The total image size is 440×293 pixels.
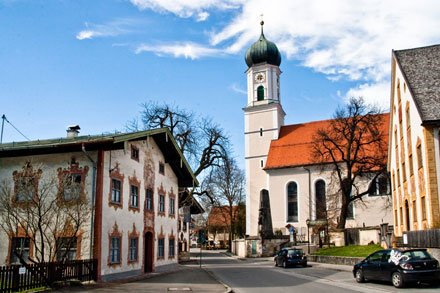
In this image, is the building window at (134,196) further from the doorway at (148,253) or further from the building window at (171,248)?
the building window at (171,248)

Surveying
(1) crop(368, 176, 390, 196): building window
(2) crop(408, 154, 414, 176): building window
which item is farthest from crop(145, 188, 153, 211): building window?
(1) crop(368, 176, 390, 196): building window

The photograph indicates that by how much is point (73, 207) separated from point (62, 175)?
1.67 m

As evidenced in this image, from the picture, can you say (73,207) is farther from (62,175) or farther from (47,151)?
(47,151)

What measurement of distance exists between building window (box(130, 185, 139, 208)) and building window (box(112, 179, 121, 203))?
159 cm

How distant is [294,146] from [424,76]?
3577cm

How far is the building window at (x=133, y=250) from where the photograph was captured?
2377 centimetres

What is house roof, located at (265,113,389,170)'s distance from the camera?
5862cm

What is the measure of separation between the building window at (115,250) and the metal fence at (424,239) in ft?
45.8

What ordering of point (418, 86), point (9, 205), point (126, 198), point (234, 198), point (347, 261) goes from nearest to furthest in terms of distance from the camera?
point (9, 205), point (126, 198), point (418, 86), point (347, 261), point (234, 198)

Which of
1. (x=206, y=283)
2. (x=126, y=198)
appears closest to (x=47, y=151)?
(x=126, y=198)

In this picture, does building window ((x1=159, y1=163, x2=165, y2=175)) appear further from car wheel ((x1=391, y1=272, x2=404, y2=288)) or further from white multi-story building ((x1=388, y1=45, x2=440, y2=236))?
car wheel ((x1=391, y1=272, x2=404, y2=288))

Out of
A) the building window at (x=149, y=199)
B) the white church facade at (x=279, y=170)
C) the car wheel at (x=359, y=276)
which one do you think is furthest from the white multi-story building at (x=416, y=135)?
the white church facade at (x=279, y=170)

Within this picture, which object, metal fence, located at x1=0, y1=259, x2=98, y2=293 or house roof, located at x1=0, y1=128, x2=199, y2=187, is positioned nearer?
metal fence, located at x1=0, y1=259, x2=98, y2=293

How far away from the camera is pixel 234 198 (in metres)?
69.6
